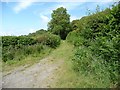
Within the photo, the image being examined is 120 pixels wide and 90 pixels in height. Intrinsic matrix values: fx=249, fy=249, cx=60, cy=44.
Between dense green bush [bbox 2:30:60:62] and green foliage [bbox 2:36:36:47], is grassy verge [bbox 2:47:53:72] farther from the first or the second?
green foliage [bbox 2:36:36:47]

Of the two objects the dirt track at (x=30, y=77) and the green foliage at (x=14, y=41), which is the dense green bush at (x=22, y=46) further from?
the dirt track at (x=30, y=77)

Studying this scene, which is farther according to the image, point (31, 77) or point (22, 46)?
point (22, 46)

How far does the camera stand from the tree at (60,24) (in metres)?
39.7

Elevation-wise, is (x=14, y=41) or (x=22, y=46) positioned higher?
(x=14, y=41)

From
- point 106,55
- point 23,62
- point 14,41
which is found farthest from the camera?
point 14,41

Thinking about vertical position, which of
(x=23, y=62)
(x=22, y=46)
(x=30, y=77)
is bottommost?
(x=30, y=77)

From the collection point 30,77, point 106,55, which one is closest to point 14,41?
point 30,77

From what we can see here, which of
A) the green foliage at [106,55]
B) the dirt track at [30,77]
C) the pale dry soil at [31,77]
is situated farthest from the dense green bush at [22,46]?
the green foliage at [106,55]

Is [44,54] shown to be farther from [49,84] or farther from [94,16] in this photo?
[49,84]

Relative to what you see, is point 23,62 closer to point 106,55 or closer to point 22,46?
point 22,46

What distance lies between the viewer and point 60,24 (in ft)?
133

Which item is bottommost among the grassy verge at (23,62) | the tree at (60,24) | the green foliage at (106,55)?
the grassy verge at (23,62)

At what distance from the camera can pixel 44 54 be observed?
17953 millimetres

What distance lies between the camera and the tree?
130ft
